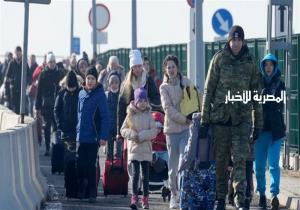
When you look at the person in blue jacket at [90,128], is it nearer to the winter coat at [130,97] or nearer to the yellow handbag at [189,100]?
the winter coat at [130,97]

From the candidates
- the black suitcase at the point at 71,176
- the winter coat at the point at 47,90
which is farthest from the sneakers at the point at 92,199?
the winter coat at the point at 47,90

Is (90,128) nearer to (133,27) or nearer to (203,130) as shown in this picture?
(203,130)

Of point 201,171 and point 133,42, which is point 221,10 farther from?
point 201,171

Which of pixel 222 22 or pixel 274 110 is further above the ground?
pixel 222 22

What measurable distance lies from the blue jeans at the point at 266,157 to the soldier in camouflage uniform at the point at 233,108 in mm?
1467

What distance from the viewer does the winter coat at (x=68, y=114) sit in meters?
21.4

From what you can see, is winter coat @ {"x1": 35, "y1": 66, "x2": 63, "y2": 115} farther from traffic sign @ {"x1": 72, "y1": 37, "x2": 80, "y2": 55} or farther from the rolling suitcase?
traffic sign @ {"x1": 72, "y1": 37, "x2": 80, "y2": 55}

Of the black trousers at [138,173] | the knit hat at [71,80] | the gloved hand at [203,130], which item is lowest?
the black trousers at [138,173]

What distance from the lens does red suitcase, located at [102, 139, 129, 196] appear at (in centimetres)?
2088

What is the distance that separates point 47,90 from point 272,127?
901 centimetres

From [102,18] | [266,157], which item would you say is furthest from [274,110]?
[102,18]

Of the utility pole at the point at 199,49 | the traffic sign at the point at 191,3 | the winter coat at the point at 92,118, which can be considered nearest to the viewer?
the winter coat at the point at 92,118

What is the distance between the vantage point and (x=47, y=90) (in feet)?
90.3

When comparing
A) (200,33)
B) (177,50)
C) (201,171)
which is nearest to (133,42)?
(177,50)
